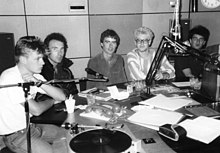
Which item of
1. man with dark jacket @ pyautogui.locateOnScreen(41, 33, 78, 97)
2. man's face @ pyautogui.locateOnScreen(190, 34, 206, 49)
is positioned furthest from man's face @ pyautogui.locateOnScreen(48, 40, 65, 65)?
man's face @ pyautogui.locateOnScreen(190, 34, 206, 49)

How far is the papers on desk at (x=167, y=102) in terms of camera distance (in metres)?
1.73

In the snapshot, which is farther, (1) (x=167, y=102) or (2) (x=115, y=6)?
(2) (x=115, y=6)

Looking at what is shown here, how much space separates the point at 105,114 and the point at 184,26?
9.36 ft

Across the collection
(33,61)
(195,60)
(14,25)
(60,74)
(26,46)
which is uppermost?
(14,25)

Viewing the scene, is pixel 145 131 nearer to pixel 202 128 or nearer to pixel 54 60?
pixel 202 128

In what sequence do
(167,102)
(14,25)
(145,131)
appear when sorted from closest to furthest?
1. (145,131)
2. (167,102)
3. (14,25)

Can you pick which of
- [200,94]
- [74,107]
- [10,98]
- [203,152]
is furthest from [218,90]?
[10,98]

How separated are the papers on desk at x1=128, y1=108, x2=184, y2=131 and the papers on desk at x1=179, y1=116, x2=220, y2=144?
0.09 m

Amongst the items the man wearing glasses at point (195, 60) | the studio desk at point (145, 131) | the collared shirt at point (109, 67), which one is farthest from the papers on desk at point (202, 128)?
the man wearing glasses at point (195, 60)

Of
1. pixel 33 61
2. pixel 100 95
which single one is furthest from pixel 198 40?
pixel 33 61

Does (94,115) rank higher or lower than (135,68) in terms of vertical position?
lower

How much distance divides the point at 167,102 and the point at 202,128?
1.56 feet

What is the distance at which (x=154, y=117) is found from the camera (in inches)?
60.3

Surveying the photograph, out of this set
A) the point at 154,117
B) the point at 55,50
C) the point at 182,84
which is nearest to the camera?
the point at 154,117
